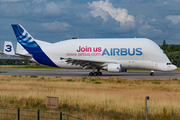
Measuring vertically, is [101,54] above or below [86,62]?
above

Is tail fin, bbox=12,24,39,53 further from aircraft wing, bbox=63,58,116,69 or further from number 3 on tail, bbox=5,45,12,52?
aircraft wing, bbox=63,58,116,69

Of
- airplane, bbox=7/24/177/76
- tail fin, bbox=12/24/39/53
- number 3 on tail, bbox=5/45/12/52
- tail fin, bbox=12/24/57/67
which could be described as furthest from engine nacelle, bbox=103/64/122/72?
number 3 on tail, bbox=5/45/12/52

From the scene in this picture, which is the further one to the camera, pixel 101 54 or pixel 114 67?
pixel 101 54

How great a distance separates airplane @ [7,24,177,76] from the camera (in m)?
38.8

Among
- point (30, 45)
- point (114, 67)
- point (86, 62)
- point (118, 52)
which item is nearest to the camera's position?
point (114, 67)

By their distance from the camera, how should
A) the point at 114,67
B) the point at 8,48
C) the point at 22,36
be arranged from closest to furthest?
the point at 114,67 < the point at 22,36 < the point at 8,48

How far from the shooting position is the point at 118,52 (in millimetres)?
39375

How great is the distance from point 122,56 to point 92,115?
25.8 metres

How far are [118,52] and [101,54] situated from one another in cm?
287

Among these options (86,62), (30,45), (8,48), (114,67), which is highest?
(30,45)

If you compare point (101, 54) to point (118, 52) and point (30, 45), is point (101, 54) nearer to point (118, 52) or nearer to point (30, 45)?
point (118, 52)

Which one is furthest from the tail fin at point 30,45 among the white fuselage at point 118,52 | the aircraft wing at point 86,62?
the aircraft wing at point 86,62

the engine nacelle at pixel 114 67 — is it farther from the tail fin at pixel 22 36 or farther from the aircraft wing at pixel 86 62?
the tail fin at pixel 22 36

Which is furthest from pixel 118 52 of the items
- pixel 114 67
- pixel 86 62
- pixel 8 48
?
pixel 8 48
